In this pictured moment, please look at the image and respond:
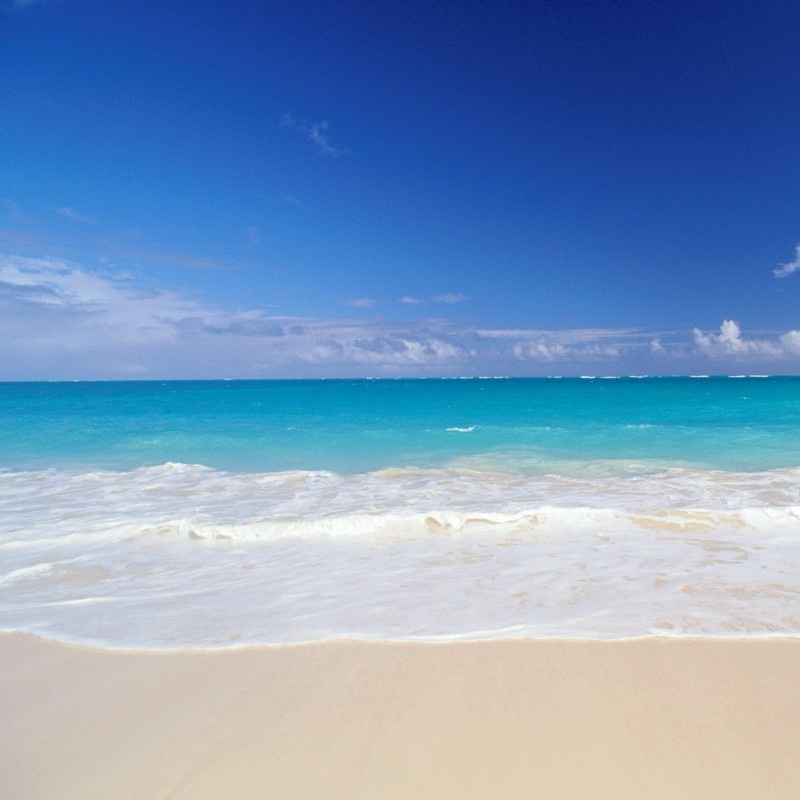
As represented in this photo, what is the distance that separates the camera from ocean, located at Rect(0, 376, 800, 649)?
471 cm

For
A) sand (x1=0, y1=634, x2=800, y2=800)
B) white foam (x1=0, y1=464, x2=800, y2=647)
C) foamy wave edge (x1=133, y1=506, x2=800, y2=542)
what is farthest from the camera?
foamy wave edge (x1=133, y1=506, x2=800, y2=542)

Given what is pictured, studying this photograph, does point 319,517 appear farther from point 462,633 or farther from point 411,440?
point 411,440

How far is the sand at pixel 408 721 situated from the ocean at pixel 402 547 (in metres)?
0.34

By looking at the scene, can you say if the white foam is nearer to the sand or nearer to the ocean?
the ocean

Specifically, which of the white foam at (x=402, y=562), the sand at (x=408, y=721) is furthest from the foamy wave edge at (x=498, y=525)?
the sand at (x=408, y=721)

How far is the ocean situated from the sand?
34 centimetres

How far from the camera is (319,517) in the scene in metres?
8.39

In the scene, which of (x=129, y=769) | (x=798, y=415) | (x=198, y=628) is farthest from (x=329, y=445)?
(x=798, y=415)

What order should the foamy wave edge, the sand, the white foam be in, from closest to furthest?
the sand
the white foam
the foamy wave edge

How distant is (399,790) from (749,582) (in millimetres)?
4539

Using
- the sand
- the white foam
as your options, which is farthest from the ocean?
the sand

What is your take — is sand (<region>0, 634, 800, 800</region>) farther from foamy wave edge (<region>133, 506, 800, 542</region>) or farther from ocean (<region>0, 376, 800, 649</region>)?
foamy wave edge (<region>133, 506, 800, 542</region>)

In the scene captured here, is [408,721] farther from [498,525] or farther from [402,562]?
[498,525]

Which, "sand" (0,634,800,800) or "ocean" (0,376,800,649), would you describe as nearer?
"sand" (0,634,800,800)
